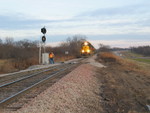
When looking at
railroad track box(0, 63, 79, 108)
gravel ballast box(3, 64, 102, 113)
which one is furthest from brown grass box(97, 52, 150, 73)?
gravel ballast box(3, 64, 102, 113)

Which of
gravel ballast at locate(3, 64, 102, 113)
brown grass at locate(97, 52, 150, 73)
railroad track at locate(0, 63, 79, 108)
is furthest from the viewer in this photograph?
brown grass at locate(97, 52, 150, 73)

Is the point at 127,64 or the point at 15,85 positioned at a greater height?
the point at 15,85

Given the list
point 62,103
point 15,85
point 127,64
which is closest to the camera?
point 62,103

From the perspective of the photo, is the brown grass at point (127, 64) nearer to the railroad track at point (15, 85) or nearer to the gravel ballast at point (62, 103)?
the railroad track at point (15, 85)

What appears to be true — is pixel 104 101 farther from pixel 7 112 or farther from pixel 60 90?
pixel 7 112

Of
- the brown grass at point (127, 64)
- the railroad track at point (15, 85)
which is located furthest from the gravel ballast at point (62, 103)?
the brown grass at point (127, 64)

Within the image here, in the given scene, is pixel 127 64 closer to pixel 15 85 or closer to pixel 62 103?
pixel 15 85

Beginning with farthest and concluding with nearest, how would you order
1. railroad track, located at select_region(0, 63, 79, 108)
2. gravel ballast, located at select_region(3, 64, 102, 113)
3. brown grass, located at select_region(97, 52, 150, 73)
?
brown grass, located at select_region(97, 52, 150, 73)
railroad track, located at select_region(0, 63, 79, 108)
gravel ballast, located at select_region(3, 64, 102, 113)

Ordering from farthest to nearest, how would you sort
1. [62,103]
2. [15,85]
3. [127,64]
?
[127,64], [15,85], [62,103]

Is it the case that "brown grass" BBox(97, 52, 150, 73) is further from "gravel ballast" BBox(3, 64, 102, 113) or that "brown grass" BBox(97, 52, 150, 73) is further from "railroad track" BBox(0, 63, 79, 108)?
"gravel ballast" BBox(3, 64, 102, 113)

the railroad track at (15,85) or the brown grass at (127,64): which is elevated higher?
the railroad track at (15,85)

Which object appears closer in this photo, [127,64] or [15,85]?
[15,85]

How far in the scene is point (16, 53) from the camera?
45.4 m

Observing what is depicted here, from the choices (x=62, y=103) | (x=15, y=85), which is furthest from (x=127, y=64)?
(x=62, y=103)
